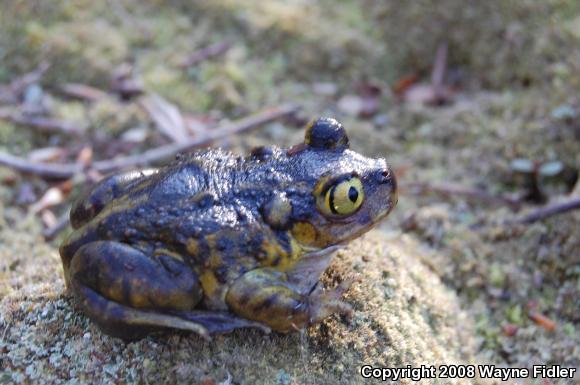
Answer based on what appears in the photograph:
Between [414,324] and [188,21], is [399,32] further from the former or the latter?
[414,324]

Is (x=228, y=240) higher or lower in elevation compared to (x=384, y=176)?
lower

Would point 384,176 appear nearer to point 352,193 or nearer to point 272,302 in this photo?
point 352,193

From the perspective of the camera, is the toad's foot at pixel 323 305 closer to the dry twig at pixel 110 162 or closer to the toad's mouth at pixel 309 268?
the toad's mouth at pixel 309 268

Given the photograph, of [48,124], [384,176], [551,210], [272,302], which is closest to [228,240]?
[272,302]

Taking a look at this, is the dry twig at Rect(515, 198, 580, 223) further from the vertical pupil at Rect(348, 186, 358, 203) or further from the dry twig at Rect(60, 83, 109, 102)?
the dry twig at Rect(60, 83, 109, 102)

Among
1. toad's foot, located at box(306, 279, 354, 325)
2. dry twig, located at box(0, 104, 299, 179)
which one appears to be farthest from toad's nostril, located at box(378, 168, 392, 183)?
dry twig, located at box(0, 104, 299, 179)

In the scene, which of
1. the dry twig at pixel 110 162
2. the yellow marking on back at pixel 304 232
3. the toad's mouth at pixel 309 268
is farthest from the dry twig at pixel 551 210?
the dry twig at pixel 110 162
